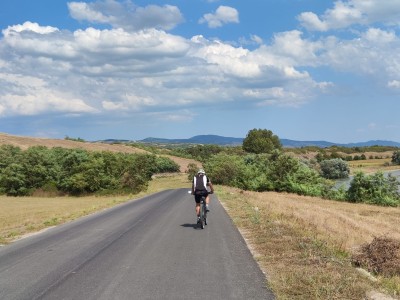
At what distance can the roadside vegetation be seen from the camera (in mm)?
8789

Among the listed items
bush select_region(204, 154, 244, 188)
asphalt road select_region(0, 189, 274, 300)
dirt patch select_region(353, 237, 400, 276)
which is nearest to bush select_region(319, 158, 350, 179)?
bush select_region(204, 154, 244, 188)

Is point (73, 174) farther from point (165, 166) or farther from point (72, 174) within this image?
point (165, 166)

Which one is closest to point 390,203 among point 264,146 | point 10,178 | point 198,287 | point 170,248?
point 170,248

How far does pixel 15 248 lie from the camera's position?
45.0ft

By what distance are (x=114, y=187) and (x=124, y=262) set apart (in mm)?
45542

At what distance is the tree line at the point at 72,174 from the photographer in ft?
181

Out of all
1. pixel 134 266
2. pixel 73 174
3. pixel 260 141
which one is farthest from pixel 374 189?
pixel 260 141

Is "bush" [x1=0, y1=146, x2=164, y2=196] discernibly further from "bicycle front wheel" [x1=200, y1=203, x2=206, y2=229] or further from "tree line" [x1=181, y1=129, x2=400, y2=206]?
"bicycle front wheel" [x1=200, y1=203, x2=206, y2=229]

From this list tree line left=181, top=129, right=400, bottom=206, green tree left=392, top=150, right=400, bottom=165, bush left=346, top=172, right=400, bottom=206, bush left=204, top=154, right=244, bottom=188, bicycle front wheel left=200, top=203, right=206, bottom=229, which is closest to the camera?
bicycle front wheel left=200, top=203, right=206, bottom=229

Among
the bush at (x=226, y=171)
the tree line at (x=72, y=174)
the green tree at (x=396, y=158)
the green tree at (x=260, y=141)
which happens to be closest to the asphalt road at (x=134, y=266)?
the tree line at (x=72, y=174)

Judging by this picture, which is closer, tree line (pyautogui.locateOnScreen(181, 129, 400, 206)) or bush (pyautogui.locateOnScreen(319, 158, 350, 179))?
tree line (pyautogui.locateOnScreen(181, 129, 400, 206))

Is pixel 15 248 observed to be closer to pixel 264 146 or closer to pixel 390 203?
pixel 390 203

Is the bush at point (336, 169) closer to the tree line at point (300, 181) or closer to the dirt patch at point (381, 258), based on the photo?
the tree line at point (300, 181)

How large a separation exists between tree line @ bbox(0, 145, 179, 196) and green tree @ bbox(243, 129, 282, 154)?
6942 cm
